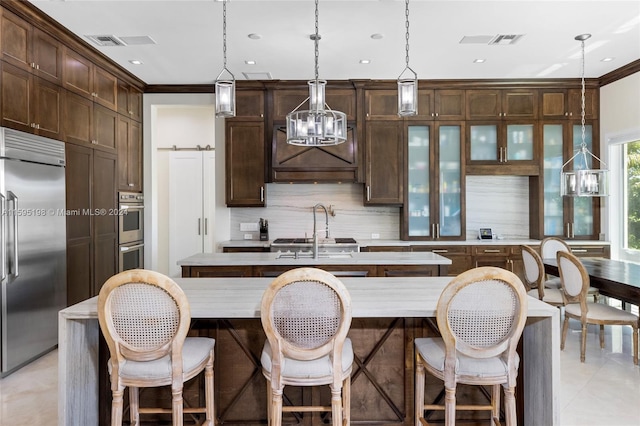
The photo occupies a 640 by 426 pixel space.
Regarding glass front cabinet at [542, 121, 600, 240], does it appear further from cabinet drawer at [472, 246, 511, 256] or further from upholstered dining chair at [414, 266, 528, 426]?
upholstered dining chair at [414, 266, 528, 426]

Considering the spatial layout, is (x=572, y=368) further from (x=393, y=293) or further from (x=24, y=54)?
(x=24, y=54)

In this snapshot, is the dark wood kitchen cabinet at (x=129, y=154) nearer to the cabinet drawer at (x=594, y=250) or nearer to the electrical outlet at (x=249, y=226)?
the electrical outlet at (x=249, y=226)

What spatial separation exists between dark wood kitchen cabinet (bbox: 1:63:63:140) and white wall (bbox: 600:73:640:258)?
6.13m

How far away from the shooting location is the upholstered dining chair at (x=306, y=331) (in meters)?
1.77

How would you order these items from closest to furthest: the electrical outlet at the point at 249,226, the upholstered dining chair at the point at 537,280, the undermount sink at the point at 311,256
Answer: the undermount sink at the point at 311,256, the upholstered dining chair at the point at 537,280, the electrical outlet at the point at 249,226

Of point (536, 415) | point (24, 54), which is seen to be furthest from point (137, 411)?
point (24, 54)

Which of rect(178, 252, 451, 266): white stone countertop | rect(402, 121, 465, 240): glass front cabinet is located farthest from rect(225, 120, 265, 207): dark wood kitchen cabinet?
rect(402, 121, 465, 240): glass front cabinet

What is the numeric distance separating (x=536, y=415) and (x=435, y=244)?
10.4ft

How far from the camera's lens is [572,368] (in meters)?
3.27

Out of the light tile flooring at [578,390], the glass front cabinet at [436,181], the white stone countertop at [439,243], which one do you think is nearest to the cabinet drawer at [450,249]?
the white stone countertop at [439,243]

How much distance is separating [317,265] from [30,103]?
2.76m

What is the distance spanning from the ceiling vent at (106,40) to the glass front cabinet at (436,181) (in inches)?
136

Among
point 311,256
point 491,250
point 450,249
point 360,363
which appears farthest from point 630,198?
point 360,363

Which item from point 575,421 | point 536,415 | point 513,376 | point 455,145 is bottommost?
point 575,421
